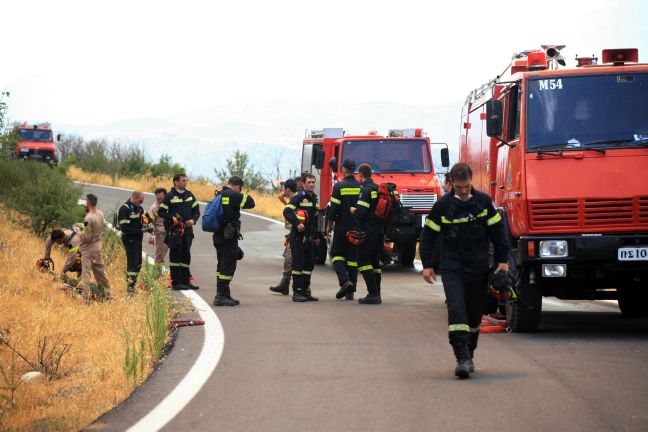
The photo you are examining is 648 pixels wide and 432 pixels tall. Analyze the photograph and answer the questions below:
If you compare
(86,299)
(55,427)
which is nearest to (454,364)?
(55,427)

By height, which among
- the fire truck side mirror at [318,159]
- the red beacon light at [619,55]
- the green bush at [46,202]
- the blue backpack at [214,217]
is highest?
the red beacon light at [619,55]

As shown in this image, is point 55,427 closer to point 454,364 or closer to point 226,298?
point 454,364

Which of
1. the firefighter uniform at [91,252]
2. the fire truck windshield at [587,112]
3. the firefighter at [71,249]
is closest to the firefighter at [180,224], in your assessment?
the firefighter uniform at [91,252]

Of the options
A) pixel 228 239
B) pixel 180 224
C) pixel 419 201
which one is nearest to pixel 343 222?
pixel 228 239

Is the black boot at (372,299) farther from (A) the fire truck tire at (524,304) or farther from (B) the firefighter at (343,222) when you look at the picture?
(A) the fire truck tire at (524,304)

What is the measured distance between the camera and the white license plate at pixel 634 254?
12.0m

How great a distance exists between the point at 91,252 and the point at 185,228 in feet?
5.81

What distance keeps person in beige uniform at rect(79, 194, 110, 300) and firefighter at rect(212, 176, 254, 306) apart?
7.21ft

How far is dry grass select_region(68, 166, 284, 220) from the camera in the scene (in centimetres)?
4047

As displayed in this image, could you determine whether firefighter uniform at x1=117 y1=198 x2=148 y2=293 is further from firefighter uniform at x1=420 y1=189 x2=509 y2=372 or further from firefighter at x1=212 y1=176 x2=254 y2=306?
firefighter uniform at x1=420 y1=189 x2=509 y2=372

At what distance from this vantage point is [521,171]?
1229 centimetres

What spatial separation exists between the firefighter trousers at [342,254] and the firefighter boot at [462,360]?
6.96m

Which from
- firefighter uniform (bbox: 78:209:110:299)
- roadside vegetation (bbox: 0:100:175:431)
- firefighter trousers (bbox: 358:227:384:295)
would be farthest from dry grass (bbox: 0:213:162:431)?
firefighter trousers (bbox: 358:227:384:295)

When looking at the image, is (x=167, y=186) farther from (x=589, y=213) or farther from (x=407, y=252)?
(x=589, y=213)
